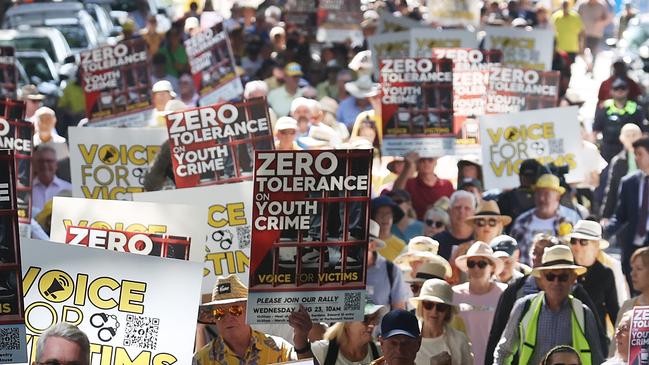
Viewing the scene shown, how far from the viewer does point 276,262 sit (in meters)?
10.9

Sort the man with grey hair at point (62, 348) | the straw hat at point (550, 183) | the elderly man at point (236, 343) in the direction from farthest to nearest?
the straw hat at point (550, 183) < the elderly man at point (236, 343) < the man with grey hair at point (62, 348)

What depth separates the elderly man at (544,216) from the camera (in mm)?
15414

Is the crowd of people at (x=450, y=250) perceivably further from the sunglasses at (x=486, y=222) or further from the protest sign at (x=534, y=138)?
the protest sign at (x=534, y=138)

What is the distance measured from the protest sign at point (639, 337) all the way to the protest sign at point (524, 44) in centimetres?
1301

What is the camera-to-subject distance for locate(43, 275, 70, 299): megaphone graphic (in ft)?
34.8

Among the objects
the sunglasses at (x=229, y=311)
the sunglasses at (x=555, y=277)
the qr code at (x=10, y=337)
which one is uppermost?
the qr code at (x=10, y=337)

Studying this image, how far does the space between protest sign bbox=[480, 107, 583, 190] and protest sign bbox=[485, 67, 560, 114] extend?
6.25 ft

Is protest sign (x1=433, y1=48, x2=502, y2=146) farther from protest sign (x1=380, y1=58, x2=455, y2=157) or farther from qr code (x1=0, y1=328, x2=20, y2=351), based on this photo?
qr code (x1=0, y1=328, x2=20, y2=351)

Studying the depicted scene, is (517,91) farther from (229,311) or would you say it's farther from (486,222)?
(229,311)

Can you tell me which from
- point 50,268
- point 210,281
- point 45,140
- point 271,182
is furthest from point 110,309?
point 45,140

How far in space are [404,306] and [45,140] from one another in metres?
6.50

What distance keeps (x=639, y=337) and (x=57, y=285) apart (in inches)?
108

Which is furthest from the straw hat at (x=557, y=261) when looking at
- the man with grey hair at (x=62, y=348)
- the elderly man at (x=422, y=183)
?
the elderly man at (x=422, y=183)

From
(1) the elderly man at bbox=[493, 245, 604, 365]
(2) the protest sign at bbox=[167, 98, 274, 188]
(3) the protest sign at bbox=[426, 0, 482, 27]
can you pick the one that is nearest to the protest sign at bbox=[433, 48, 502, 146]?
(2) the protest sign at bbox=[167, 98, 274, 188]
